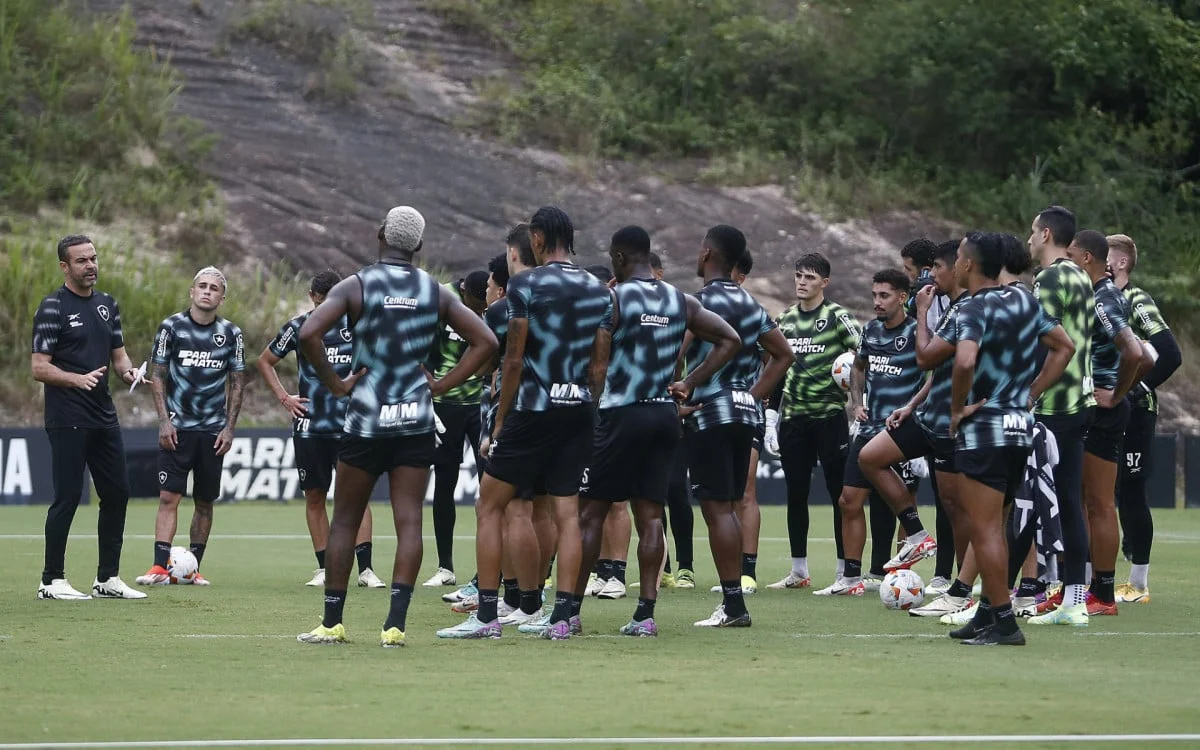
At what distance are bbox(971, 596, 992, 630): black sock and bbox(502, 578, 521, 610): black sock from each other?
268 cm

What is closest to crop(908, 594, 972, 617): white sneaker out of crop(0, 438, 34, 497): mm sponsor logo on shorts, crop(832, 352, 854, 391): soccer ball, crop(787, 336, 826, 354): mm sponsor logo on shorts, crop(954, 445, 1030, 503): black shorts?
crop(954, 445, 1030, 503): black shorts

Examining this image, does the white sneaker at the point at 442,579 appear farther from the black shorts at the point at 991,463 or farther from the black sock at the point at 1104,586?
the black shorts at the point at 991,463

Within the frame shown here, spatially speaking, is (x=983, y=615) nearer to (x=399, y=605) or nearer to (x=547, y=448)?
(x=547, y=448)

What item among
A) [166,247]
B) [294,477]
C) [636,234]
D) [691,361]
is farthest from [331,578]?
[166,247]

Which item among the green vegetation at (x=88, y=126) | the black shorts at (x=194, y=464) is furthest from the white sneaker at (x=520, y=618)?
the green vegetation at (x=88, y=126)

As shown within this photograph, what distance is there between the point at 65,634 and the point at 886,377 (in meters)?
6.06

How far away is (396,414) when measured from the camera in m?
9.52

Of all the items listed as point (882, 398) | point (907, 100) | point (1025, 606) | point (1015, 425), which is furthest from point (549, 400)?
point (907, 100)

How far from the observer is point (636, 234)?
10.4 m

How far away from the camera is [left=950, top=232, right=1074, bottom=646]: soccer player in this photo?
9750 millimetres

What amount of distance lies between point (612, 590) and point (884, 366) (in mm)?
2567

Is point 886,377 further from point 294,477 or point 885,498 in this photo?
point 294,477

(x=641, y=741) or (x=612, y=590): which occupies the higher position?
(x=641, y=741)

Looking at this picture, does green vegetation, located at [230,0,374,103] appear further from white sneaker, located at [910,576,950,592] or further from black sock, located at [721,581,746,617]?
black sock, located at [721,581,746,617]
